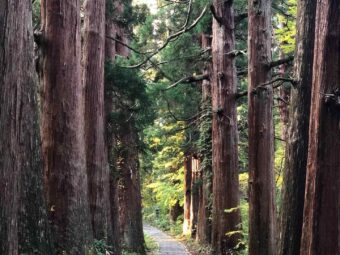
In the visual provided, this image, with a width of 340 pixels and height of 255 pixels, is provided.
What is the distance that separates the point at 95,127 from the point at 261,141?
430 centimetres

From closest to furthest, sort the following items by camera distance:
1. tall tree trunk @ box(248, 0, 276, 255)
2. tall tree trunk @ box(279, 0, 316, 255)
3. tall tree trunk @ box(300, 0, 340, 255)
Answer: tall tree trunk @ box(300, 0, 340, 255), tall tree trunk @ box(279, 0, 316, 255), tall tree trunk @ box(248, 0, 276, 255)

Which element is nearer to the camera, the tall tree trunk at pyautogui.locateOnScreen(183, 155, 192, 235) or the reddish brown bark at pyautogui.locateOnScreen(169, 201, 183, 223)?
the tall tree trunk at pyautogui.locateOnScreen(183, 155, 192, 235)

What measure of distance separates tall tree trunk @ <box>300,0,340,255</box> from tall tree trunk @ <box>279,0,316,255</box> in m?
1.37

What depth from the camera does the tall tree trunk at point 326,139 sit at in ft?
18.6

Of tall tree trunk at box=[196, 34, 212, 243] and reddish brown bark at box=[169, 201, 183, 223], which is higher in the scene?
tall tree trunk at box=[196, 34, 212, 243]

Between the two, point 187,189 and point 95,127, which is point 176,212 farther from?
point 95,127

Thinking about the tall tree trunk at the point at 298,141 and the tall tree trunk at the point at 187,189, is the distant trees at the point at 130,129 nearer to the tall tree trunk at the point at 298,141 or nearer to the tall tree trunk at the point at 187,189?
the tall tree trunk at the point at 298,141

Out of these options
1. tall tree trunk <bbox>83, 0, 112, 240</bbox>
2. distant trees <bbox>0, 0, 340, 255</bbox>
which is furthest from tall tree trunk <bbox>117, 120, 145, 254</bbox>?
tall tree trunk <bbox>83, 0, 112, 240</bbox>

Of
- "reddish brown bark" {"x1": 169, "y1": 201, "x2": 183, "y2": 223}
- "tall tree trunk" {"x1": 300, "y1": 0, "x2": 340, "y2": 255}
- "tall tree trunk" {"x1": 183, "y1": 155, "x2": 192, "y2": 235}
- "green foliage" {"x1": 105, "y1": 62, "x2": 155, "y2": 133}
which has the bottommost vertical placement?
"reddish brown bark" {"x1": 169, "y1": 201, "x2": 183, "y2": 223}

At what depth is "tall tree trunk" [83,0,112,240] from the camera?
12977 mm

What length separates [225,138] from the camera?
14734 millimetres

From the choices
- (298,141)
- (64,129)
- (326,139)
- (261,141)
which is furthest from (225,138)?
(326,139)

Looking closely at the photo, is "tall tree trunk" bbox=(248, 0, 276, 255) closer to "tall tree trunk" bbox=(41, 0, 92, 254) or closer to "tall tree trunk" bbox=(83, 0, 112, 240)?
"tall tree trunk" bbox=(41, 0, 92, 254)

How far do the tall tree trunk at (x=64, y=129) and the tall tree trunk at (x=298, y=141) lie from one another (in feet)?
13.3
